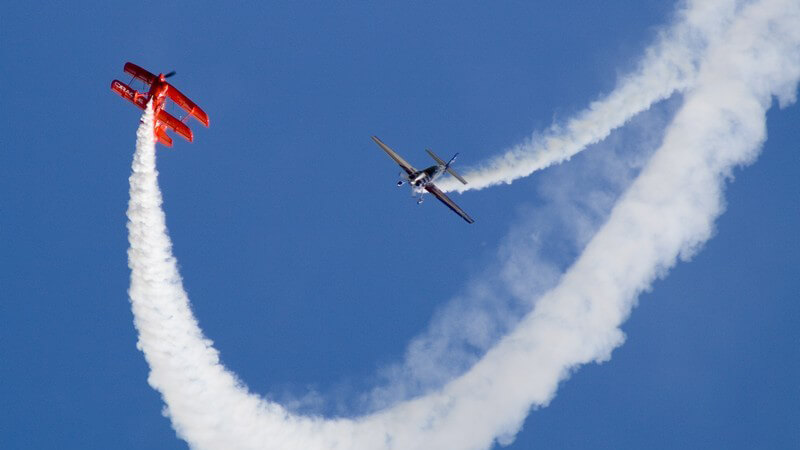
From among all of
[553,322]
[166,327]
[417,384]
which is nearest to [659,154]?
[553,322]

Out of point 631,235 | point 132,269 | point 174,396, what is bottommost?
point 174,396

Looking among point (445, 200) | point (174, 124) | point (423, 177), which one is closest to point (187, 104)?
point (174, 124)

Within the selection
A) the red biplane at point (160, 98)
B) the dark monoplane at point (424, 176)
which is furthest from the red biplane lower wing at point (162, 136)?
the dark monoplane at point (424, 176)

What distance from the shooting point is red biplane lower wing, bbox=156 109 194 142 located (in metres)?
70.0

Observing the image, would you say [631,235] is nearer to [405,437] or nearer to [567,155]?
[567,155]

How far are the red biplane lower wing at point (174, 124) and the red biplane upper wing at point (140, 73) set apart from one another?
2.21 meters

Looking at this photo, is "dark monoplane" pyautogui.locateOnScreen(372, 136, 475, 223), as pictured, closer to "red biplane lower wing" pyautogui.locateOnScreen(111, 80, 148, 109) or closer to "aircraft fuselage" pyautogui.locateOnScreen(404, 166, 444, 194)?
"aircraft fuselage" pyautogui.locateOnScreen(404, 166, 444, 194)

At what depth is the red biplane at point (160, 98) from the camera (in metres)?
67.8

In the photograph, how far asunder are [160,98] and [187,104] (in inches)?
132

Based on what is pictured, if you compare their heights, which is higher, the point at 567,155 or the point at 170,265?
the point at 567,155

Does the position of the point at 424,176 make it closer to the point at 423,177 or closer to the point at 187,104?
the point at 423,177

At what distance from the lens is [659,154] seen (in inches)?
2970

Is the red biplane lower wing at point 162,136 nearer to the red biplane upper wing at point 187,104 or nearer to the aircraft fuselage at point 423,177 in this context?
the red biplane upper wing at point 187,104

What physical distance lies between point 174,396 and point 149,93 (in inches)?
700
